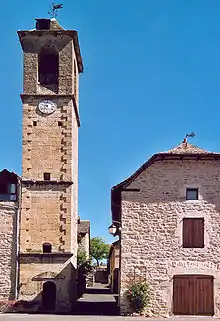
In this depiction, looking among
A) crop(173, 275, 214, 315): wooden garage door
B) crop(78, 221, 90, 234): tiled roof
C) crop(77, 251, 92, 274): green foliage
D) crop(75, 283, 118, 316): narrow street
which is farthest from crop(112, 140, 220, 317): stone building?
crop(78, 221, 90, 234): tiled roof

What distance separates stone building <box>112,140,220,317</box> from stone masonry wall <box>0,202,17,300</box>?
801cm

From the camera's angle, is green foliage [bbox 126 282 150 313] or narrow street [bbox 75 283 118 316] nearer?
green foliage [bbox 126 282 150 313]

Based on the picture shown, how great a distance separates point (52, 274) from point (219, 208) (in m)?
10.4

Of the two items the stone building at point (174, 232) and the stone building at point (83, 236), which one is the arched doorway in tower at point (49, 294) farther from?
the stone building at point (83, 236)

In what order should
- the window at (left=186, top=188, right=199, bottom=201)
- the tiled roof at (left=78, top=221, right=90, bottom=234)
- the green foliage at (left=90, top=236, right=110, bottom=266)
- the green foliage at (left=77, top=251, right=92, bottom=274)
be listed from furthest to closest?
the green foliage at (left=90, top=236, right=110, bottom=266)
the tiled roof at (left=78, top=221, right=90, bottom=234)
the green foliage at (left=77, top=251, right=92, bottom=274)
the window at (left=186, top=188, right=199, bottom=201)

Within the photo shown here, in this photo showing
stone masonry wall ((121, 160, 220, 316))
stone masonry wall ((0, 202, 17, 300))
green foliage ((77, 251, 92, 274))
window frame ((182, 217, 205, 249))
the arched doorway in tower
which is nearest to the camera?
stone masonry wall ((121, 160, 220, 316))

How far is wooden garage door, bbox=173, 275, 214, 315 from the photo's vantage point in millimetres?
27250

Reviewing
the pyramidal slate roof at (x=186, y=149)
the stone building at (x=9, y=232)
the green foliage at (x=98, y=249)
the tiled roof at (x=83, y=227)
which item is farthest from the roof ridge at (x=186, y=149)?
the green foliage at (x=98, y=249)

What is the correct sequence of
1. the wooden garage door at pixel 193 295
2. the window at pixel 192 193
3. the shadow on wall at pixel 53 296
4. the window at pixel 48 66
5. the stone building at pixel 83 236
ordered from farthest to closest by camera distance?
the stone building at pixel 83 236
the window at pixel 48 66
the shadow on wall at pixel 53 296
the window at pixel 192 193
the wooden garage door at pixel 193 295

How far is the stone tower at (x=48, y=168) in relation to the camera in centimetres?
3300

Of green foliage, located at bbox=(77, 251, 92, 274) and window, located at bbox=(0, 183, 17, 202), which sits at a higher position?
window, located at bbox=(0, 183, 17, 202)

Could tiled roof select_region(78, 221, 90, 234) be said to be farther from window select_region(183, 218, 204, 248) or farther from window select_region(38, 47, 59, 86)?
window select_region(183, 218, 204, 248)

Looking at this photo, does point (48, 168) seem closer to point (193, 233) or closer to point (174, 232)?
point (174, 232)

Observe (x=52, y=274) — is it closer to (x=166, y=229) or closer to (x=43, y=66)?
(x=166, y=229)
